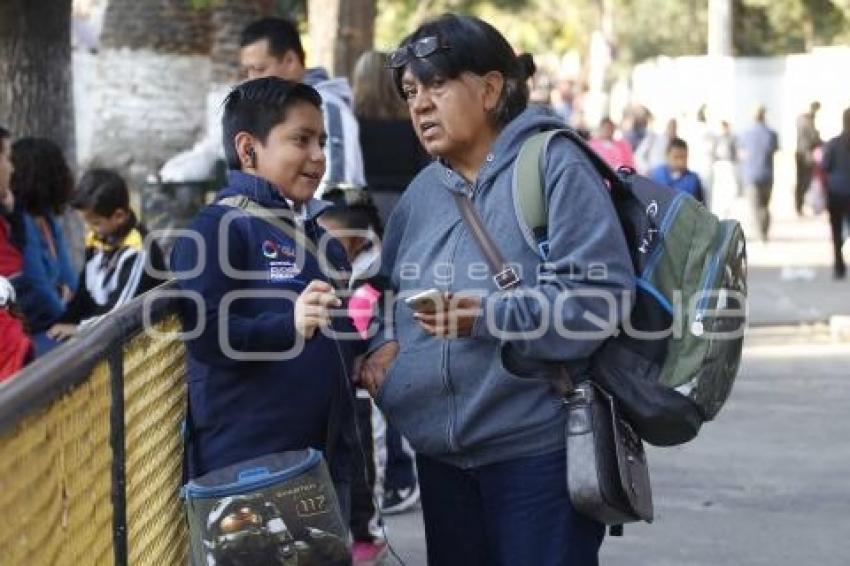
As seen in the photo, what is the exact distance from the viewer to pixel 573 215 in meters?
4.11

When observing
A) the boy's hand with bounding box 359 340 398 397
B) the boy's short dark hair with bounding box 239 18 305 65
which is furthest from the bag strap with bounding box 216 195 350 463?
the boy's short dark hair with bounding box 239 18 305 65

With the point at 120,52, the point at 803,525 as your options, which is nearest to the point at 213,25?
the point at 120,52

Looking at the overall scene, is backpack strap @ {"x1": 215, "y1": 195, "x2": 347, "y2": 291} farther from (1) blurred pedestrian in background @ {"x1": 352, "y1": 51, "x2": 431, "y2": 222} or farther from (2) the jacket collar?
(1) blurred pedestrian in background @ {"x1": 352, "y1": 51, "x2": 431, "y2": 222}

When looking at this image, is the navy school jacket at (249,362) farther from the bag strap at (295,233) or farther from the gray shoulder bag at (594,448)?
the gray shoulder bag at (594,448)

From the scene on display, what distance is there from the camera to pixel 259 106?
4746 mm

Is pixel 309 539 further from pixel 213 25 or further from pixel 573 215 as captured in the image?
pixel 213 25

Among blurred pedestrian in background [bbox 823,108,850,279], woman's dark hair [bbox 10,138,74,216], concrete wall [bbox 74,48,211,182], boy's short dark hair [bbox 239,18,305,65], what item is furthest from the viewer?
blurred pedestrian in background [bbox 823,108,850,279]

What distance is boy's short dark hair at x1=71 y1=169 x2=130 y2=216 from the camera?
7730 millimetres

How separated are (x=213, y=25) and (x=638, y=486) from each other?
1401 centimetres

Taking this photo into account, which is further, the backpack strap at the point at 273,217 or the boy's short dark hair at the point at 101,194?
the boy's short dark hair at the point at 101,194

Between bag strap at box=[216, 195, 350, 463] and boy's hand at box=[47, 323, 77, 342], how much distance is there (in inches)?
115

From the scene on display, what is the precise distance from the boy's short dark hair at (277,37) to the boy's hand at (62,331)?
1.30 meters

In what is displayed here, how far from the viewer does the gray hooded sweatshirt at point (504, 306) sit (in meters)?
4.11

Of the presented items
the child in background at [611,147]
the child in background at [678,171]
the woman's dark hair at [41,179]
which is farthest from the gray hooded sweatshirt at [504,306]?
the child in background at [678,171]
